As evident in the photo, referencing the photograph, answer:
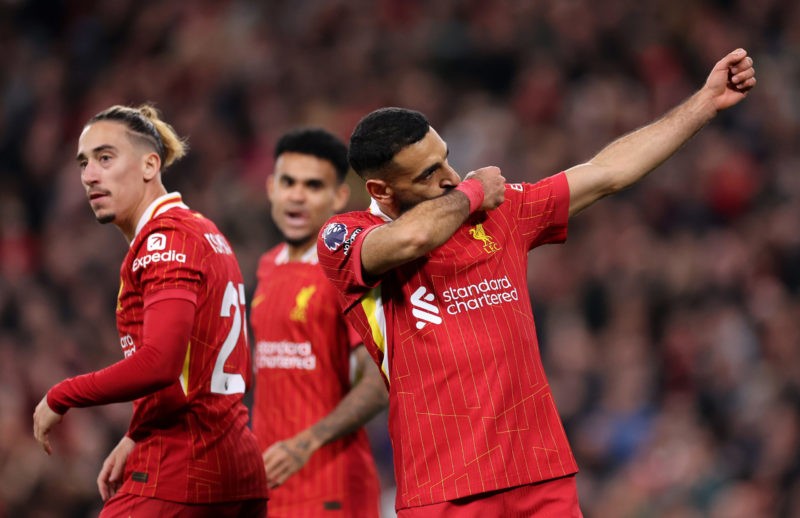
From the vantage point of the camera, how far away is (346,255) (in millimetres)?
4516

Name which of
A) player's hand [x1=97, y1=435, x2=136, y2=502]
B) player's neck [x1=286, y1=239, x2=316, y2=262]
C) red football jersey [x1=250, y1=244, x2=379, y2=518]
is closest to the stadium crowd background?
red football jersey [x1=250, y1=244, x2=379, y2=518]

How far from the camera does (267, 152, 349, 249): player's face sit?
6.28m

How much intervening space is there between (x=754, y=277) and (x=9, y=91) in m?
8.60

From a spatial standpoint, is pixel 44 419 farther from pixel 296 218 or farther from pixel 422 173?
pixel 296 218

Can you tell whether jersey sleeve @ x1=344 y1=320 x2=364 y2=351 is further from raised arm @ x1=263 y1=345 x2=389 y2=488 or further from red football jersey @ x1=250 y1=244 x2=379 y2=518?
raised arm @ x1=263 y1=345 x2=389 y2=488

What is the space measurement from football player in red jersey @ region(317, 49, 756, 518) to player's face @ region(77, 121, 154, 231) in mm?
879

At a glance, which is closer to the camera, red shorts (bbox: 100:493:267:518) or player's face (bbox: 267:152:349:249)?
red shorts (bbox: 100:493:267:518)

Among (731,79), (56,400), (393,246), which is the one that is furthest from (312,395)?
(731,79)

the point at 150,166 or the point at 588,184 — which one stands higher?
the point at 150,166

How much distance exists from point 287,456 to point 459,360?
1.49 m

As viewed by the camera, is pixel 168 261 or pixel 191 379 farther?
pixel 191 379

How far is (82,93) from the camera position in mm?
14133

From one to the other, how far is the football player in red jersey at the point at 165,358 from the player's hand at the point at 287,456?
15.3 inches

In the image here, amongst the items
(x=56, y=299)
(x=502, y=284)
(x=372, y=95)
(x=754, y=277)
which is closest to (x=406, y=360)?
(x=502, y=284)
